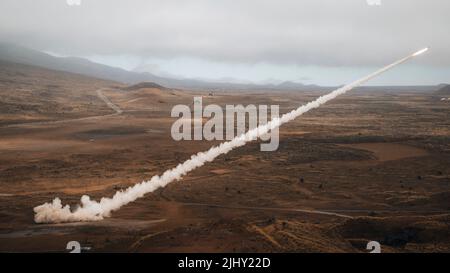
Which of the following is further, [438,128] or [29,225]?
[438,128]

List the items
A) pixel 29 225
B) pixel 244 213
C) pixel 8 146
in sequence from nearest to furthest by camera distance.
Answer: pixel 29 225 < pixel 244 213 < pixel 8 146

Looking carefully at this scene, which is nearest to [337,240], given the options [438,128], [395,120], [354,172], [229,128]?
[354,172]

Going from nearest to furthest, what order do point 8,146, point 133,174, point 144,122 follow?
1. point 133,174
2. point 8,146
3. point 144,122

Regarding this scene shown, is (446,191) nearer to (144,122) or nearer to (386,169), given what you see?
(386,169)

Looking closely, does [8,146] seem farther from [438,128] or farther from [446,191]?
[438,128]
